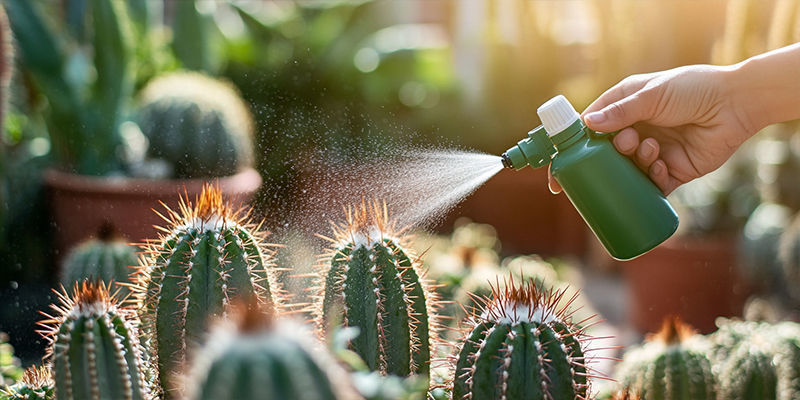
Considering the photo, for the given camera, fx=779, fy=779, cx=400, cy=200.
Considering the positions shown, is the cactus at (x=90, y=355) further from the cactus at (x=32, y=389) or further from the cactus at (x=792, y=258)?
the cactus at (x=792, y=258)

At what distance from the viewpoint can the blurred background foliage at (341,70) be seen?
3547 mm

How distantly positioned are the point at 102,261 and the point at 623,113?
1.40 metres

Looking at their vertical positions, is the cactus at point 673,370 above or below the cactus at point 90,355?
below

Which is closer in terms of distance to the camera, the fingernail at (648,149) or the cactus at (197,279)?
the cactus at (197,279)

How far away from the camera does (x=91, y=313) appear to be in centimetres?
115

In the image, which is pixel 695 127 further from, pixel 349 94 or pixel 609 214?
pixel 349 94

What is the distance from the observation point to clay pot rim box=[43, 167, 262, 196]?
9.76ft

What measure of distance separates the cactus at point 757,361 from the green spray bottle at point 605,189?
656mm

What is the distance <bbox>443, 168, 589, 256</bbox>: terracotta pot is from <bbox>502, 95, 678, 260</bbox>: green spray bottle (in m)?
4.08

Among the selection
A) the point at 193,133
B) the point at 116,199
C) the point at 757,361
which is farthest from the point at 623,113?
the point at 193,133

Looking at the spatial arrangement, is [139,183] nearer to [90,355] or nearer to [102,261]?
[102,261]

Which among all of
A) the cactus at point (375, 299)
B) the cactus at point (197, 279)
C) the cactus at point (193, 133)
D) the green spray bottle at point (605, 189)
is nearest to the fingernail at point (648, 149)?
the green spray bottle at point (605, 189)

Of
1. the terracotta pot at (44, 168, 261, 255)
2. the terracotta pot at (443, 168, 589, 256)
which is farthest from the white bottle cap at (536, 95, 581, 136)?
the terracotta pot at (443, 168, 589, 256)

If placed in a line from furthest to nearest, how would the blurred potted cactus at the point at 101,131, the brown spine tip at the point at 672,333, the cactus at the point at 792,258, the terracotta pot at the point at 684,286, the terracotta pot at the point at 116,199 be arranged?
the terracotta pot at the point at 684,286 < the cactus at the point at 792,258 < the blurred potted cactus at the point at 101,131 < the terracotta pot at the point at 116,199 < the brown spine tip at the point at 672,333
